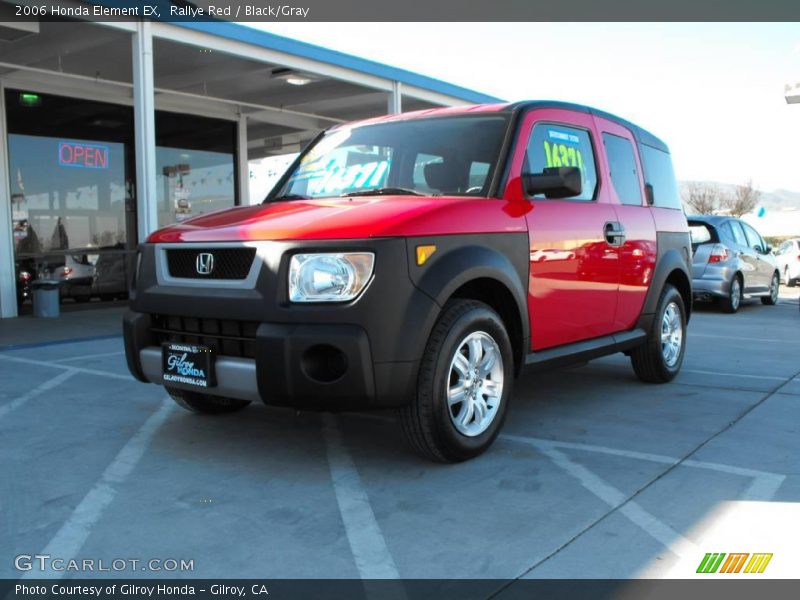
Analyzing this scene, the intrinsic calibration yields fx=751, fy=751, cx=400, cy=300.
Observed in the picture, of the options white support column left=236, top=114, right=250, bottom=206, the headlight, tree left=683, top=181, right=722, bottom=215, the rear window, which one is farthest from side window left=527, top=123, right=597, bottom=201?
tree left=683, top=181, right=722, bottom=215

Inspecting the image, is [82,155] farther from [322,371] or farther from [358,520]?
[358,520]

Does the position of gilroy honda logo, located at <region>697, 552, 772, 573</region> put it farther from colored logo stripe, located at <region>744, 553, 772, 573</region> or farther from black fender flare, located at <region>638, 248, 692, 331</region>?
black fender flare, located at <region>638, 248, 692, 331</region>

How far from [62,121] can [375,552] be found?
38.1 ft

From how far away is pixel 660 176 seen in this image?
6191 millimetres

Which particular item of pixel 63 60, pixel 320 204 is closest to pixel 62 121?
pixel 63 60

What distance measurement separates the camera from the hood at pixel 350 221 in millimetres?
3508

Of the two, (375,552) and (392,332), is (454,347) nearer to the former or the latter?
(392,332)

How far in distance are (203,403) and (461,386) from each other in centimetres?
185

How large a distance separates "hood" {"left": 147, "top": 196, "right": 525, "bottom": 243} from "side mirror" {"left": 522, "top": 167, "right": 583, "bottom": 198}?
0.23m

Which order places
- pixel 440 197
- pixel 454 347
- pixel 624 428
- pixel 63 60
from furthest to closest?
pixel 63 60 → pixel 624 428 → pixel 440 197 → pixel 454 347

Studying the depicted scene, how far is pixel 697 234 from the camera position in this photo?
12039 millimetres

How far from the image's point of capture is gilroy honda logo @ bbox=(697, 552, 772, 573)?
276 cm

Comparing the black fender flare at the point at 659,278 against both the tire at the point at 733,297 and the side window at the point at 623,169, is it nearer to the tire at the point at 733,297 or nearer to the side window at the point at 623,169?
the side window at the point at 623,169

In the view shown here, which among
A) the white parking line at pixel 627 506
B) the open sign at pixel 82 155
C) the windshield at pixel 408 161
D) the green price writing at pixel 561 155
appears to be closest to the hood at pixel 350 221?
the windshield at pixel 408 161
